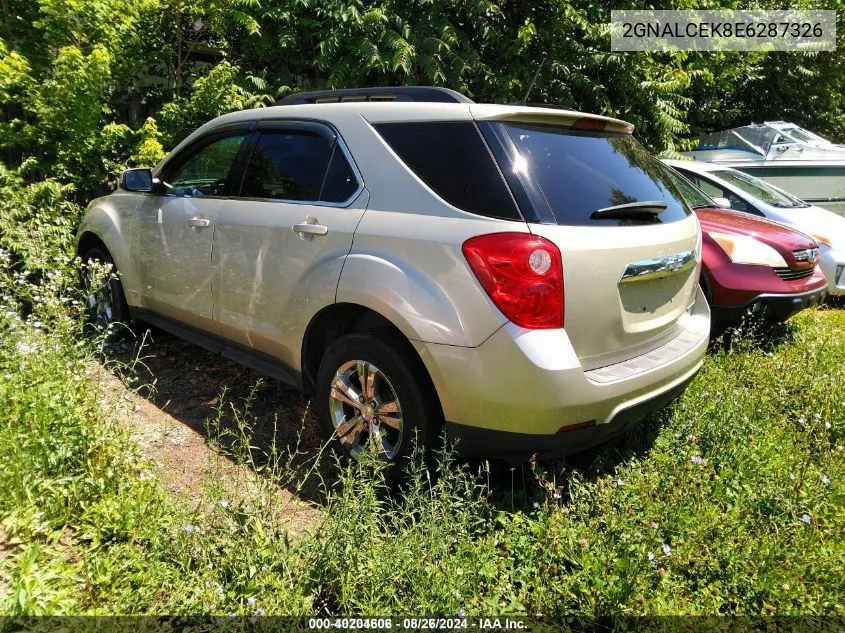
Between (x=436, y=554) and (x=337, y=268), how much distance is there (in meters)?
1.38

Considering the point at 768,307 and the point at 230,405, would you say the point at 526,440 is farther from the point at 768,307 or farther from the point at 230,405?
the point at 768,307

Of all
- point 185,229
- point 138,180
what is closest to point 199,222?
point 185,229

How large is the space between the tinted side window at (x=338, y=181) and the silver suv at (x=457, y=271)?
12mm

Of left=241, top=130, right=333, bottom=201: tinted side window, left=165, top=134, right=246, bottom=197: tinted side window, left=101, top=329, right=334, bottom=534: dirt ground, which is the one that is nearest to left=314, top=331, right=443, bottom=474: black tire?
left=101, top=329, right=334, bottom=534: dirt ground

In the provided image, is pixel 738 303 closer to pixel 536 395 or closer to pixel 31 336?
pixel 536 395

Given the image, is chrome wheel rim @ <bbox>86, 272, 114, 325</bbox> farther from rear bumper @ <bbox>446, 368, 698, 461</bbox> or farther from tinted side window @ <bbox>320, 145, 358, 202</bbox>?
rear bumper @ <bbox>446, 368, 698, 461</bbox>

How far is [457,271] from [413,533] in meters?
1.08

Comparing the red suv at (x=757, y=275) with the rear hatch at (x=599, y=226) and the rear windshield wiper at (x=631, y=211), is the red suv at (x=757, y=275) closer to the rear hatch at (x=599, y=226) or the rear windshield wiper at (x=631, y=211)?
the rear hatch at (x=599, y=226)

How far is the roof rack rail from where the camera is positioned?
2.93 meters

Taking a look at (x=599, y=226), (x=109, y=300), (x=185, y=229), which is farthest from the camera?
(x=109, y=300)

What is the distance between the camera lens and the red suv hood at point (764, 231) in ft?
16.1

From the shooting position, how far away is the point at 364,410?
2.86 meters

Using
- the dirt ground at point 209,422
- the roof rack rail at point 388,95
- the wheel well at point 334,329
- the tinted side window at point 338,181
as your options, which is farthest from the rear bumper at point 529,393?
the roof rack rail at point 388,95

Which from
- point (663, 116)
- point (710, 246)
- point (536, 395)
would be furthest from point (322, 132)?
point (663, 116)
